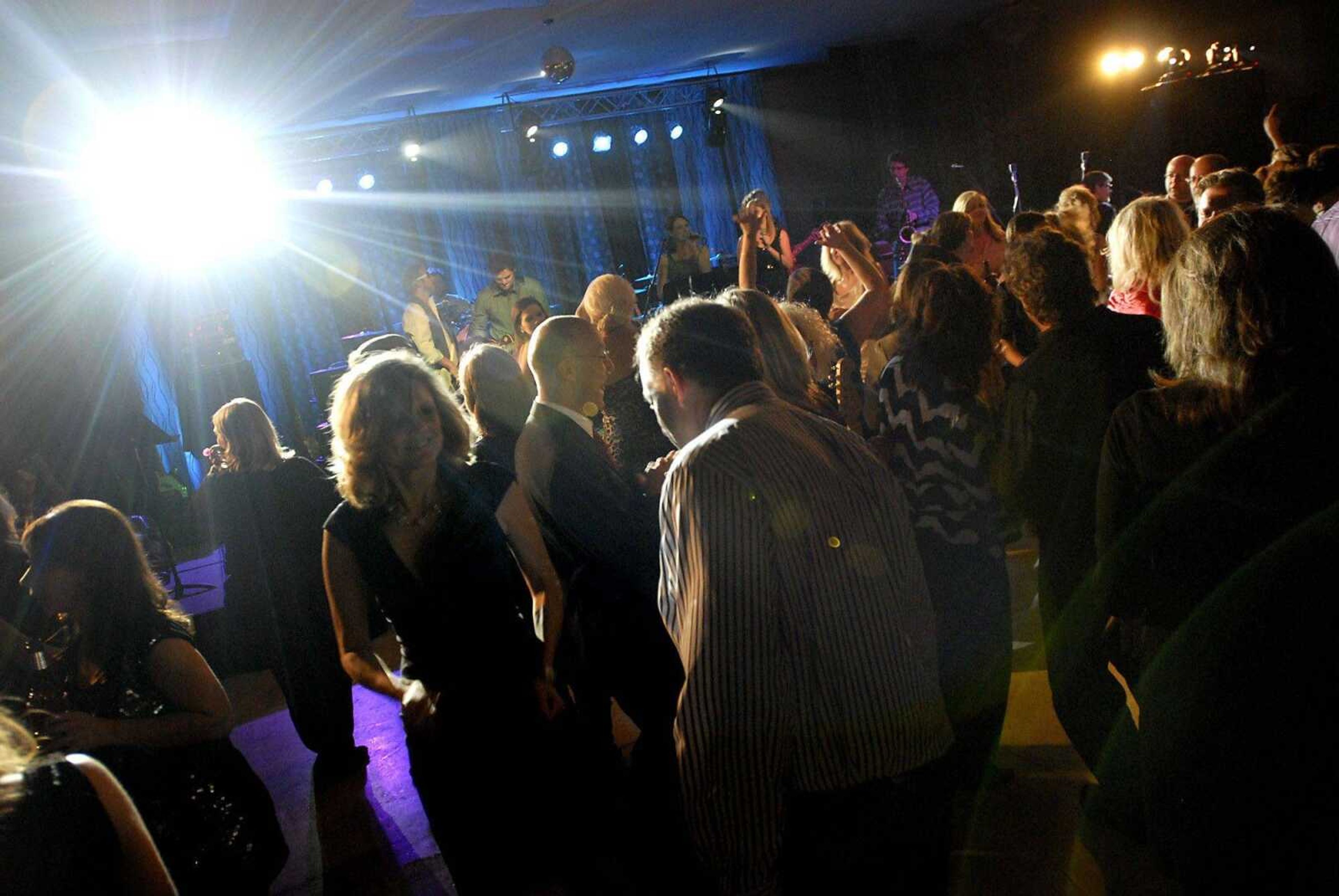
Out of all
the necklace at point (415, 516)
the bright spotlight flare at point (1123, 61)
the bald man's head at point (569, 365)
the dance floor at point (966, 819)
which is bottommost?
the dance floor at point (966, 819)

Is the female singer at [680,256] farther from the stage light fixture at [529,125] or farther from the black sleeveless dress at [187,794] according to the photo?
the black sleeveless dress at [187,794]

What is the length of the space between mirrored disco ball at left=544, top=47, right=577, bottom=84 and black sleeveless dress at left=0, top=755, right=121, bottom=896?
7.98 metres

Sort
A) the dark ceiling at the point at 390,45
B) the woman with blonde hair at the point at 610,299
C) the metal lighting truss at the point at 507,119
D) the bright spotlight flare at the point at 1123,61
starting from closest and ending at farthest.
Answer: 1. the woman with blonde hair at the point at 610,299
2. the dark ceiling at the point at 390,45
3. the metal lighting truss at the point at 507,119
4. the bright spotlight flare at the point at 1123,61

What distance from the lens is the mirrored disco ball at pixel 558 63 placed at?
8.12 metres

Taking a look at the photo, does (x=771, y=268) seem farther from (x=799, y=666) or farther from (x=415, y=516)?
(x=799, y=666)

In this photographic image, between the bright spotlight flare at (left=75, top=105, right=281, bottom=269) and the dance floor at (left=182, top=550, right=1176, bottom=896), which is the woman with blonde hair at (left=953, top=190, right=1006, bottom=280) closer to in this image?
the dance floor at (left=182, top=550, right=1176, bottom=896)

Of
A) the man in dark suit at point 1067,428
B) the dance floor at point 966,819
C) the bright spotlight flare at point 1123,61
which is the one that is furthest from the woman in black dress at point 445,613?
the bright spotlight flare at point 1123,61

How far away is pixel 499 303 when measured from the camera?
8828 mm

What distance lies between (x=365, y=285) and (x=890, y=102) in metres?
7.87

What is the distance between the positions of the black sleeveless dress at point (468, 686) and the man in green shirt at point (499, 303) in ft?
21.1

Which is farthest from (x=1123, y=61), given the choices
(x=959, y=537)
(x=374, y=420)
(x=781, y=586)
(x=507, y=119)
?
(x=781, y=586)

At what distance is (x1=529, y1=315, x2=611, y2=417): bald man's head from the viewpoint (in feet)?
8.66

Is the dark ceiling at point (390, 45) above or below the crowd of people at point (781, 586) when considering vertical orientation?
above

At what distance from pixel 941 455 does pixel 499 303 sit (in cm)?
710
